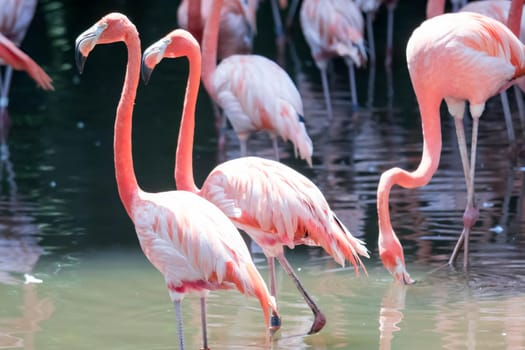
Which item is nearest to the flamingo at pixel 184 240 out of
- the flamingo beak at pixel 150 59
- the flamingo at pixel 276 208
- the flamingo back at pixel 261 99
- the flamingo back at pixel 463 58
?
the flamingo beak at pixel 150 59

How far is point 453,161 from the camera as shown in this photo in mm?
7898

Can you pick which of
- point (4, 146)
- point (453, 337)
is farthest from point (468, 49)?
point (4, 146)

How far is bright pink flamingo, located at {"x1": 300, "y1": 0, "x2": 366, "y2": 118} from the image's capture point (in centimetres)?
980

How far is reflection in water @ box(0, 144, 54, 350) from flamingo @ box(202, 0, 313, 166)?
1.40 metres

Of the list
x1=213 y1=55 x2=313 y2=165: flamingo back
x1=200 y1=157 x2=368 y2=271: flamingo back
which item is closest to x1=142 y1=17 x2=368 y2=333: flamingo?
x1=200 y1=157 x2=368 y2=271: flamingo back

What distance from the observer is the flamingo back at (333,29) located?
980 cm

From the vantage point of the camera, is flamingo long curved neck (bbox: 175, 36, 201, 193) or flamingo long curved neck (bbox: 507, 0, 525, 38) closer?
flamingo long curved neck (bbox: 175, 36, 201, 193)

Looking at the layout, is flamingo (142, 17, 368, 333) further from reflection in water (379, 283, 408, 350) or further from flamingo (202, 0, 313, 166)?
flamingo (202, 0, 313, 166)

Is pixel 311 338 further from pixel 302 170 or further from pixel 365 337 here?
pixel 302 170

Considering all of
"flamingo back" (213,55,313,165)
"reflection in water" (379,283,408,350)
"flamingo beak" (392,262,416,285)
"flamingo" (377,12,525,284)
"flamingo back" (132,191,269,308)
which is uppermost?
"flamingo" (377,12,525,284)

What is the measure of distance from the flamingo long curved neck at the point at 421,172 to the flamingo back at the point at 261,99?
1.09 meters

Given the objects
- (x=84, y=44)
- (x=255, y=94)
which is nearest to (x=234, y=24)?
(x=255, y=94)

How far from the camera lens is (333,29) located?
9.78 metres

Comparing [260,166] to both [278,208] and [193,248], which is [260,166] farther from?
[193,248]
